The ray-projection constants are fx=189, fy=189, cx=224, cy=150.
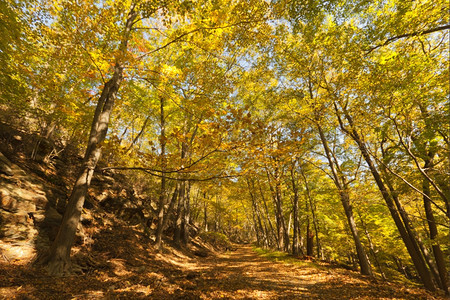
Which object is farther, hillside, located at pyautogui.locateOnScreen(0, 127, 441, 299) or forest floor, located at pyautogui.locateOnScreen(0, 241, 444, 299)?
hillside, located at pyautogui.locateOnScreen(0, 127, 441, 299)

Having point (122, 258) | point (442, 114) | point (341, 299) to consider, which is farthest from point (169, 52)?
point (341, 299)

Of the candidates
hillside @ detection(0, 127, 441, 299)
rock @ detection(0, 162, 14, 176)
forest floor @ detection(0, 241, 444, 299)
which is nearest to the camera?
forest floor @ detection(0, 241, 444, 299)

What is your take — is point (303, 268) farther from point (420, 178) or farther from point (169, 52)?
point (169, 52)

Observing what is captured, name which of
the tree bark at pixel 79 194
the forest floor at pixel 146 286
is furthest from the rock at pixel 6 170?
the forest floor at pixel 146 286

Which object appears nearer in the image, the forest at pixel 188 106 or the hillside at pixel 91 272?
the hillside at pixel 91 272

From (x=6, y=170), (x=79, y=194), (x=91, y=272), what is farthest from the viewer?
(x=6, y=170)

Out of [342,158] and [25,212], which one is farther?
[342,158]

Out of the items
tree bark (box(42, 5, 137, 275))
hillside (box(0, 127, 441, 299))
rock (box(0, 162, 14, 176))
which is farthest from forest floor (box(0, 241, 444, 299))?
rock (box(0, 162, 14, 176))

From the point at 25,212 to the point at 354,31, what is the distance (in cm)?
1157

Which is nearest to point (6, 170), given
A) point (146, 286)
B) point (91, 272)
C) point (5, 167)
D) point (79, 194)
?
point (5, 167)

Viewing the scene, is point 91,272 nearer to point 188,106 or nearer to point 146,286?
point 146,286

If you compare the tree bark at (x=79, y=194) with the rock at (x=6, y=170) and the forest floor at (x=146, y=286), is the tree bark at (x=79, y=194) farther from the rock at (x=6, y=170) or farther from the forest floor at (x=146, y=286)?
the rock at (x=6, y=170)

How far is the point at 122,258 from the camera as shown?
7152 millimetres

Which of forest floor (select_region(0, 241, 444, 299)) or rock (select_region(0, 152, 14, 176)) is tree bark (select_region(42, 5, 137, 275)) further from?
rock (select_region(0, 152, 14, 176))
